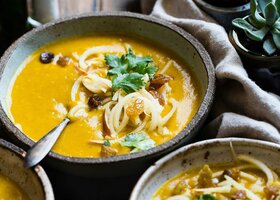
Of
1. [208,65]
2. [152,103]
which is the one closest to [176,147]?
[152,103]

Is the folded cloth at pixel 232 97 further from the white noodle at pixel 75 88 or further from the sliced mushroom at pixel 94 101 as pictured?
the white noodle at pixel 75 88

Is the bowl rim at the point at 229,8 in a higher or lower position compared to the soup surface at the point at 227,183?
higher

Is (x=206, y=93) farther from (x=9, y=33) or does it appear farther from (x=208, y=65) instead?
(x=9, y=33)

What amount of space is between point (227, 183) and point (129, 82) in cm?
80

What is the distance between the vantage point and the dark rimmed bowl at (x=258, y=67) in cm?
315

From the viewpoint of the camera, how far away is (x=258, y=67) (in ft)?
10.5

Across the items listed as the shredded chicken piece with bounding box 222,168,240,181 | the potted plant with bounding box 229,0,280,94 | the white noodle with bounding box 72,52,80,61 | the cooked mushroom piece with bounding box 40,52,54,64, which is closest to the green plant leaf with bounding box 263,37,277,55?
the potted plant with bounding box 229,0,280,94

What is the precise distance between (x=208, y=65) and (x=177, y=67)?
0.26m

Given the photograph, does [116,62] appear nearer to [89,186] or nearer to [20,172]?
[89,186]

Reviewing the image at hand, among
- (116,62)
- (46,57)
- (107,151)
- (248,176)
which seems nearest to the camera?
(248,176)

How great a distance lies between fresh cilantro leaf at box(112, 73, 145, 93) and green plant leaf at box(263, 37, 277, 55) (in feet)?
2.14

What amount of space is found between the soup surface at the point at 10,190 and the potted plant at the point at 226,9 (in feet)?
5.12

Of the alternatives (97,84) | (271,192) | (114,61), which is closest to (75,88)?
(97,84)

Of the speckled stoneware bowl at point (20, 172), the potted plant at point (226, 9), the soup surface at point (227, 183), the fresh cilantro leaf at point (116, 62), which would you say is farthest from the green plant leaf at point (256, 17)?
the speckled stoneware bowl at point (20, 172)
